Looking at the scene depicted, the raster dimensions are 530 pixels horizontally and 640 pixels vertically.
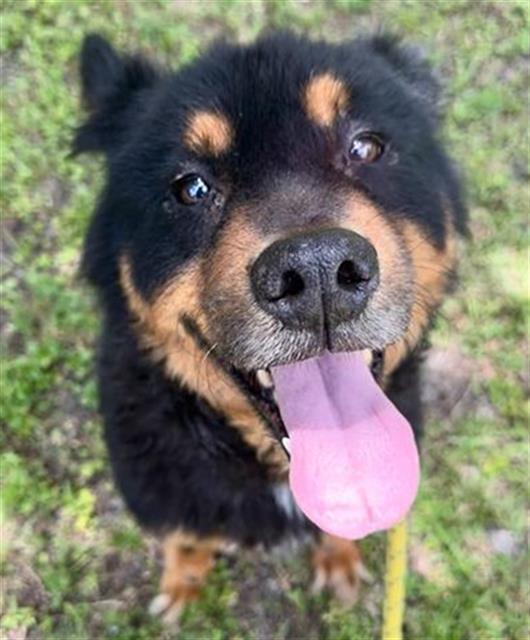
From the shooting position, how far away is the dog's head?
2.08m

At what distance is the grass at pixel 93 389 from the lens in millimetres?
3432

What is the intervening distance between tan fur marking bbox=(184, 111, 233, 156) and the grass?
92cm

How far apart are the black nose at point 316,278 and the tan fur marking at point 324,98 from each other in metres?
0.49

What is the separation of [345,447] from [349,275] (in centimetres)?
60

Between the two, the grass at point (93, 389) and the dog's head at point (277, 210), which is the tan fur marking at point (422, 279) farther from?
the grass at point (93, 389)

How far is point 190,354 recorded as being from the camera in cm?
258

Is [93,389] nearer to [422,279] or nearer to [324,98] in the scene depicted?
[422,279]

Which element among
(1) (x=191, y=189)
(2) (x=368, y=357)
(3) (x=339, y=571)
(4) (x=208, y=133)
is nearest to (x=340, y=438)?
(2) (x=368, y=357)

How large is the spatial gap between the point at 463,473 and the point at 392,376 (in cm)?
103

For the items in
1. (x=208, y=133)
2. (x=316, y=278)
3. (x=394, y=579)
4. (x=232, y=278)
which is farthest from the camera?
(x=394, y=579)

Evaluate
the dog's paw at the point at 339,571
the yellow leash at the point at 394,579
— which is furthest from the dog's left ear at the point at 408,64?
the dog's paw at the point at 339,571

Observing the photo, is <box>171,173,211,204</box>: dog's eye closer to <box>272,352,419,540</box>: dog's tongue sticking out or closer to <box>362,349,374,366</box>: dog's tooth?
<box>272,352,419,540</box>: dog's tongue sticking out

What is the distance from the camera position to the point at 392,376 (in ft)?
9.43

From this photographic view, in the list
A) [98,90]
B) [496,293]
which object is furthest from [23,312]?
[496,293]
